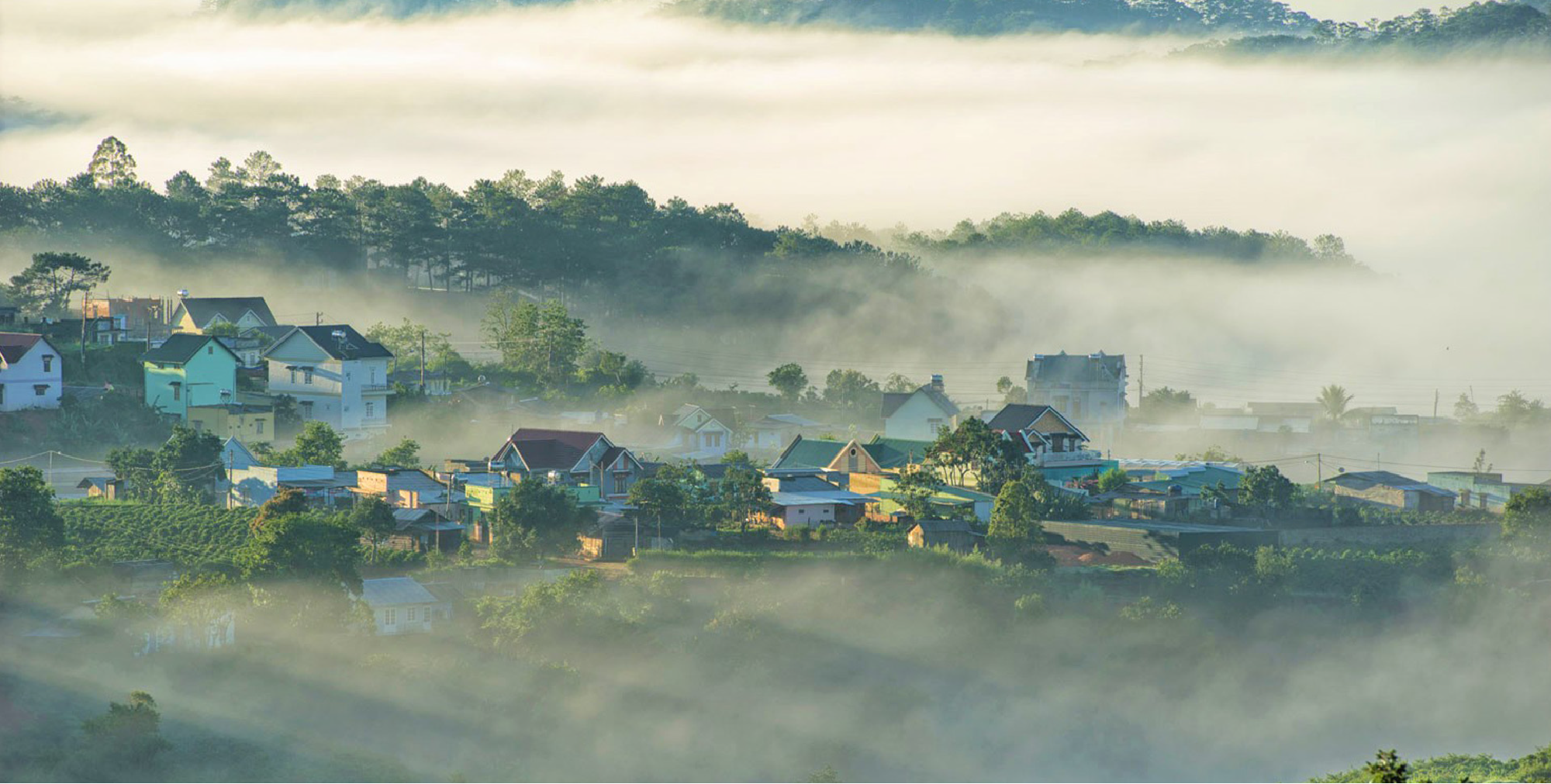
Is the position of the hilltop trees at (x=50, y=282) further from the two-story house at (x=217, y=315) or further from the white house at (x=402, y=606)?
the white house at (x=402, y=606)

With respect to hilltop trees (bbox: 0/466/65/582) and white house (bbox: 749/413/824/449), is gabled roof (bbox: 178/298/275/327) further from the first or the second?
hilltop trees (bbox: 0/466/65/582)

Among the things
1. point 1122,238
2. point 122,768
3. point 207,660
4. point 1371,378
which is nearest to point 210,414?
point 207,660

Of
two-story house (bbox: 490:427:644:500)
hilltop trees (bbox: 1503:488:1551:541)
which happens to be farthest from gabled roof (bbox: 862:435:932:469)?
hilltop trees (bbox: 1503:488:1551:541)

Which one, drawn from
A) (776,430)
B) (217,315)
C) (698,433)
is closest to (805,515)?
(698,433)

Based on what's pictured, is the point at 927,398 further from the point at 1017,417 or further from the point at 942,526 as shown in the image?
the point at 942,526

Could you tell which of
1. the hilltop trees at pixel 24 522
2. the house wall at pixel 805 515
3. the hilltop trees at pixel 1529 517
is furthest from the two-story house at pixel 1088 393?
the hilltop trees at pixel 24 522

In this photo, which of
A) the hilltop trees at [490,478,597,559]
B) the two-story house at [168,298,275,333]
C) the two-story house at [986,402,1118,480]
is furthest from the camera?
the two-story house at [168,298,275,333]
